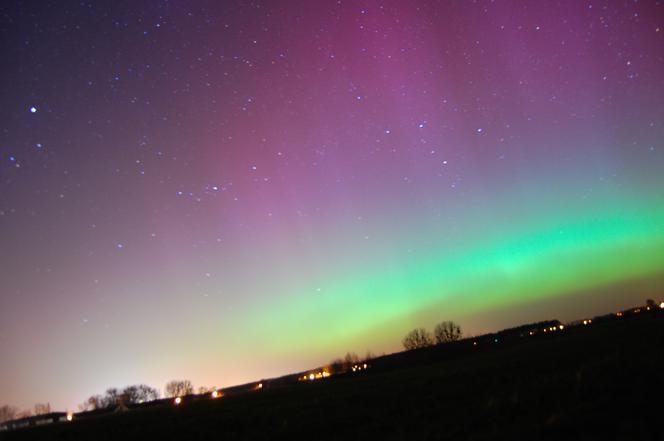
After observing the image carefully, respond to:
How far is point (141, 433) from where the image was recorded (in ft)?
70.6

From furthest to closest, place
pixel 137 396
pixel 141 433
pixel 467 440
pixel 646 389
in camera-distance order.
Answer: pixel 137 396, pixel 141 433, pixel 646 389, pixel 467 440

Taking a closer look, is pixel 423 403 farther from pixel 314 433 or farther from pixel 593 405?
pixel 593 405

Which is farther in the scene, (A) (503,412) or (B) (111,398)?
(B) (111,398)

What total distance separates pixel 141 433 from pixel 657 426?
20.5 m

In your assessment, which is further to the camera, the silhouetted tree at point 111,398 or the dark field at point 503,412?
the silhouetted tree at point 111,398

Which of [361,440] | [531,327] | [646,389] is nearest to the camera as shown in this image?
[646,389]

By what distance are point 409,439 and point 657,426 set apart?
507cm

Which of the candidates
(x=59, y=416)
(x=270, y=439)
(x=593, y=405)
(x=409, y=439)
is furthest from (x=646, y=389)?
(x=59, y=416)

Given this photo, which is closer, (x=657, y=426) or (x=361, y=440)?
(x=657, y=426)

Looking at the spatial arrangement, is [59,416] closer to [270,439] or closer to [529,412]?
[270,439]

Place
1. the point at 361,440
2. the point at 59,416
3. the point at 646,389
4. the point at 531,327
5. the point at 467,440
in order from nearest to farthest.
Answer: the point at 467,440 < the point at 646,389 < the point at 361,440 < the point at 59,416 < the point at 531,327

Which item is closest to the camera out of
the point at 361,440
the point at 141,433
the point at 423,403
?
the point at 361,440

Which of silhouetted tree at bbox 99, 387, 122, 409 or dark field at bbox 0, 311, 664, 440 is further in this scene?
silhouetted tree at bbox 99, 387, 122, 409

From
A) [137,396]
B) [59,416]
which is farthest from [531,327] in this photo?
[137,396]
